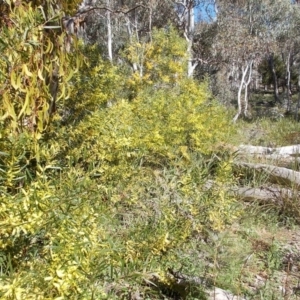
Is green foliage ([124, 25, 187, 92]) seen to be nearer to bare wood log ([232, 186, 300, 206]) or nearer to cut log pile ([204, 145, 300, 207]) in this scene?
cut log pile ([204, 145, 300, 207])

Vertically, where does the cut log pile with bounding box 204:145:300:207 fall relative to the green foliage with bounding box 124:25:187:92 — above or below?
below

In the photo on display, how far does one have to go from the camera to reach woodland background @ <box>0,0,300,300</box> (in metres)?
1.16

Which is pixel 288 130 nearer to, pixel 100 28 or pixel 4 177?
pixel 100 28

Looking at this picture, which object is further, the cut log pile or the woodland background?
the cut log pile

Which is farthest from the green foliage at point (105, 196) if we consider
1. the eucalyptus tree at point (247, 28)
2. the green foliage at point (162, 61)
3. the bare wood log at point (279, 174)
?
the eucalyptus tree at point (247, 28)

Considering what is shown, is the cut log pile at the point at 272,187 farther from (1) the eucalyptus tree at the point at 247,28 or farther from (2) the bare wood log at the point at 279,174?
(1) the eucalyptus tree at the point at 247,28

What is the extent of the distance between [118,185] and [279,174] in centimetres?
315

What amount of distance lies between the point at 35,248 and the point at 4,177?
1.10ft

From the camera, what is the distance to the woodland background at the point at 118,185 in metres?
1.16

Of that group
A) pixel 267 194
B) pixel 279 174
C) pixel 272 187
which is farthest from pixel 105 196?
pixel 279 174

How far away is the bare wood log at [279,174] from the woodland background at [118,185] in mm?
20

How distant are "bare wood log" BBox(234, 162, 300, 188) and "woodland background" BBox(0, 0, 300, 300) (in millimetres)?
20

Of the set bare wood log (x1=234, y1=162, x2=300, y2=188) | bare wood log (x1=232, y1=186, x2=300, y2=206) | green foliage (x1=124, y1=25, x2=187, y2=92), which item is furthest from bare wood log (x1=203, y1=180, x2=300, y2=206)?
green foliage (x1=124, y1=25, x2=187, y2=92)

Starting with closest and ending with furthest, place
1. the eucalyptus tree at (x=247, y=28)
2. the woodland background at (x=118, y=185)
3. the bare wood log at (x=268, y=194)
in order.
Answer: the woodland background at (x=118, y=185)
the bare wood log at (x=268, y=194)
the eucalyptus tree at (x=247, y=28)
